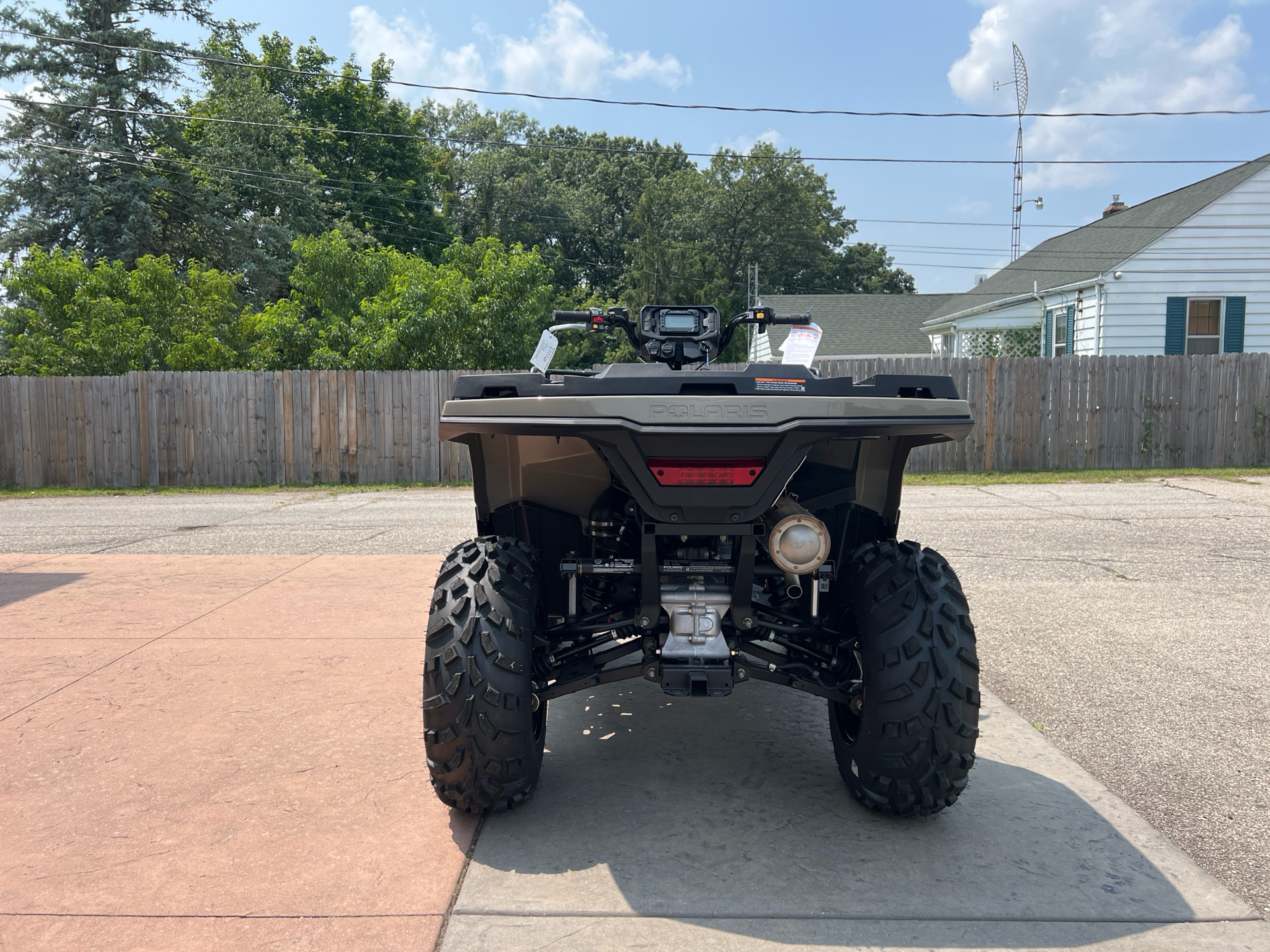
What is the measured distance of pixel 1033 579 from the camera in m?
6.88

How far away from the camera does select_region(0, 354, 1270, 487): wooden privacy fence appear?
52.2 feet

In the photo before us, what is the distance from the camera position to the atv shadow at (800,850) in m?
2.45

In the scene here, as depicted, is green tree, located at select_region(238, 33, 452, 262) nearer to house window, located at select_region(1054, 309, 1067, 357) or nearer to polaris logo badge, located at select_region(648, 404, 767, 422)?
house window, located at select_region(1054, 309, 1067, 357)

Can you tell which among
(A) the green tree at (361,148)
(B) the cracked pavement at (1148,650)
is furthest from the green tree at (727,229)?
(B) the cracked pavement at (1148,650)

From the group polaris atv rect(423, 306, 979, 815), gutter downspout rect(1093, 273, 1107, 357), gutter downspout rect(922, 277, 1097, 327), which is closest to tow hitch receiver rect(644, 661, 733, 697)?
polaris atv rect(423, 306, 979, 815)

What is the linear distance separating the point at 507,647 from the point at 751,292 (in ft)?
156

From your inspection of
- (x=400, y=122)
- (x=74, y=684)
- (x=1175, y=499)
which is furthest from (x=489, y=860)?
(x=400, y=122)

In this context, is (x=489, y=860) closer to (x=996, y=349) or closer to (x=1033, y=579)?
(x=1033, y=579)

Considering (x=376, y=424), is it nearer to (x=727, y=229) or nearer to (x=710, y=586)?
(x=710, y=586)

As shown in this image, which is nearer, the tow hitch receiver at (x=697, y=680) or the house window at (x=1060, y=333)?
the tow hitch receiver at (x=697, y=680)

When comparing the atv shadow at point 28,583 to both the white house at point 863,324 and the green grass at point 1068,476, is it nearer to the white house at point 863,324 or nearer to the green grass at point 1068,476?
the green grass at point 1068,476

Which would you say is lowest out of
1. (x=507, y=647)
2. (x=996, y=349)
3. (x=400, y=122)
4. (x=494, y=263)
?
(x=507, y=647)

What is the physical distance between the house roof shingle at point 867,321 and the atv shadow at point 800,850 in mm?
24984

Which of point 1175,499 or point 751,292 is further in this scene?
point 751,292
